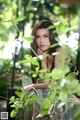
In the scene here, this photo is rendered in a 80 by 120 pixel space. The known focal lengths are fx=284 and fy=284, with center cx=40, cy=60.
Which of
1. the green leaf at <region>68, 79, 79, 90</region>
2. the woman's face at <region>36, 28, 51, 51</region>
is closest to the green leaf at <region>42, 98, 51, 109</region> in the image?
the green leaf at <region>68, 79, 79, 90</region>

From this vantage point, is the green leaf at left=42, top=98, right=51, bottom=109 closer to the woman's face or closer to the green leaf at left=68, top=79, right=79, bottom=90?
the green leaf at left=68, top=79, right=79, bottom=90

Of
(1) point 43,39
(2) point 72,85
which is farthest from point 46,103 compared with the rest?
(1) point 43,39

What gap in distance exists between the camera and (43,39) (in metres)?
1.55

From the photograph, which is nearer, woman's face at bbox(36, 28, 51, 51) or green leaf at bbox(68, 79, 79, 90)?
green leaf at bbox(68, 79, 79, 90)

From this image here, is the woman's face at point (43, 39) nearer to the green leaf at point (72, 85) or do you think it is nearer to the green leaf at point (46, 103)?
the green leaf at point (46, 103)

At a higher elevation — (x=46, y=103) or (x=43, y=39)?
(x=43, y=39)

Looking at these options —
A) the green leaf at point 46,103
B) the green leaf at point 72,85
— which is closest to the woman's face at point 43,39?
the green leaf at point 46,103

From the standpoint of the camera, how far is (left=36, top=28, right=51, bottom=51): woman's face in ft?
5.01

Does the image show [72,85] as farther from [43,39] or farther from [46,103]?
[43,39]

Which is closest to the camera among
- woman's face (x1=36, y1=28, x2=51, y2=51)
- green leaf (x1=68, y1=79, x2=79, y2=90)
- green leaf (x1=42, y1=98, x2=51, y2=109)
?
green leaf (x1=68, y1=79, x2=79, y2=90)

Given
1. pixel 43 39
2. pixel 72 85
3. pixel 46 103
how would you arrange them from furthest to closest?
pixel 43 39 < pixel 46 103 < pixel 72 85

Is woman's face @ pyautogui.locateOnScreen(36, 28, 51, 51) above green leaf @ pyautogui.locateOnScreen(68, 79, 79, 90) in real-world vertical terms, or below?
above

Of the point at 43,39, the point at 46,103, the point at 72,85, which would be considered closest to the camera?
the point at 72,85

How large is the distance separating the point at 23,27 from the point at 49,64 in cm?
66
